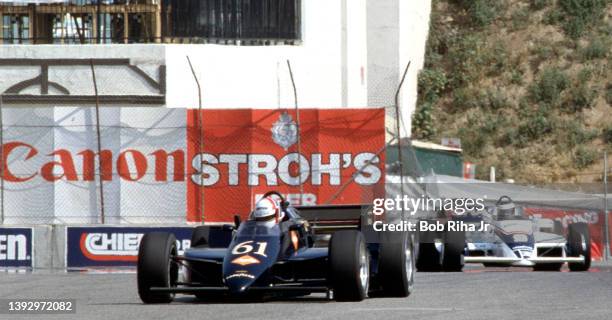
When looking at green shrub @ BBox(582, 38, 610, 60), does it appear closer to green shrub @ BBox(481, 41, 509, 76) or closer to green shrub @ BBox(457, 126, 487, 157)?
green shrub @ BBox(481, 41, 509, 76)

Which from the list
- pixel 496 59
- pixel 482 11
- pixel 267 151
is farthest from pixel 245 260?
pixel 482 11

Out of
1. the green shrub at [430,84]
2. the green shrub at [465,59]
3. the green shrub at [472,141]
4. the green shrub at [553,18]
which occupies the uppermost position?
the green shrub at [553,18]

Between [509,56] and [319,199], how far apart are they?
71.4ft

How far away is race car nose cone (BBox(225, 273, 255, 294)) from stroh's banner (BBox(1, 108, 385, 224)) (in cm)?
1299

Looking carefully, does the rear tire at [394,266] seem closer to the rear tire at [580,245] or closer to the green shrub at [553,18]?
the rear tire at [580,245]

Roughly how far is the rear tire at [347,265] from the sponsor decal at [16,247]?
11.0 meters

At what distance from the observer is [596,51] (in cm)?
4675

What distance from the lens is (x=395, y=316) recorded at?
43.5ft

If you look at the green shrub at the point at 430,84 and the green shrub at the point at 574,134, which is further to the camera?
the green shrub at the point at 430,84

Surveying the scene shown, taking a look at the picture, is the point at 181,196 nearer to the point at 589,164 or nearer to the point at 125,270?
the point at 125,270

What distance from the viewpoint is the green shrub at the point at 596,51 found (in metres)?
46.7

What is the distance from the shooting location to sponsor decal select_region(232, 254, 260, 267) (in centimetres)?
1480

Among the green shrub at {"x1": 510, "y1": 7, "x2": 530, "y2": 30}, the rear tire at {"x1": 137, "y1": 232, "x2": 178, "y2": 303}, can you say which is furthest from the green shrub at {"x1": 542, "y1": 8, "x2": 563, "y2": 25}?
the rear tire at {"x1": 137, "y1": 232, "x2": 178, "y2": 303}
